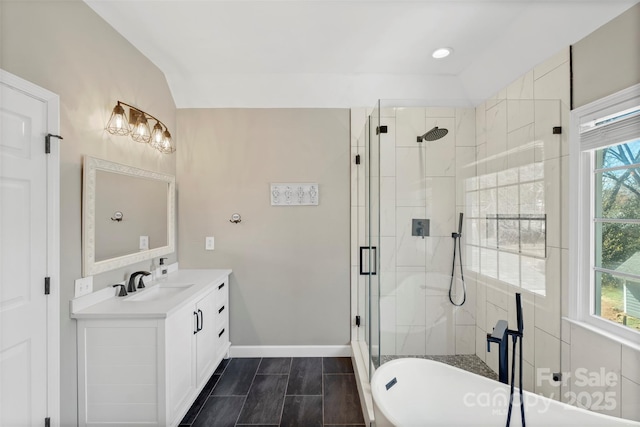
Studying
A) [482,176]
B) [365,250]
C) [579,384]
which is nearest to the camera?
[579,384]

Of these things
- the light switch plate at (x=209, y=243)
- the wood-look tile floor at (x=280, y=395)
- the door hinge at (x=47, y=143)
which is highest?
the door hinge at (x=47, y=143)

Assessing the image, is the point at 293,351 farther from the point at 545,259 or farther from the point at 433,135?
the point at 433,135

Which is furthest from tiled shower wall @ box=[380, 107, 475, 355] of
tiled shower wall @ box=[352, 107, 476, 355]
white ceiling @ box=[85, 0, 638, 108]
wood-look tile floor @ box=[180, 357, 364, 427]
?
wood-look tile floor @ box=[180, 357, 364, 427]

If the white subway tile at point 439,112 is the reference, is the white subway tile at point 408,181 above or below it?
below

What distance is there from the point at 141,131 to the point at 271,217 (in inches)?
50.8

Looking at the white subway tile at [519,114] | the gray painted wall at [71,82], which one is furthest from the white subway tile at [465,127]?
the gray painted wall at [71,82]

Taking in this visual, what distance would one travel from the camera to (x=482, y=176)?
1.99m

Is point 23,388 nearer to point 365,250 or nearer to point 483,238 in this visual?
point 365,250

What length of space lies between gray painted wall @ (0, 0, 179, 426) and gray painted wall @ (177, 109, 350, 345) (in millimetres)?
752

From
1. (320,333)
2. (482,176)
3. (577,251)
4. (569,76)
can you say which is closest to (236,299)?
(320,333)

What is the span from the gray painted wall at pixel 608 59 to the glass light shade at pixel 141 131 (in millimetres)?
2902

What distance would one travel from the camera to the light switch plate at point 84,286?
1583 mm

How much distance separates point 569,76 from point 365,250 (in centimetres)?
181

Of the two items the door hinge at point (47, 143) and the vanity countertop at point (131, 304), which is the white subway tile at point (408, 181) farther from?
the door hinge at point (47, 143)
